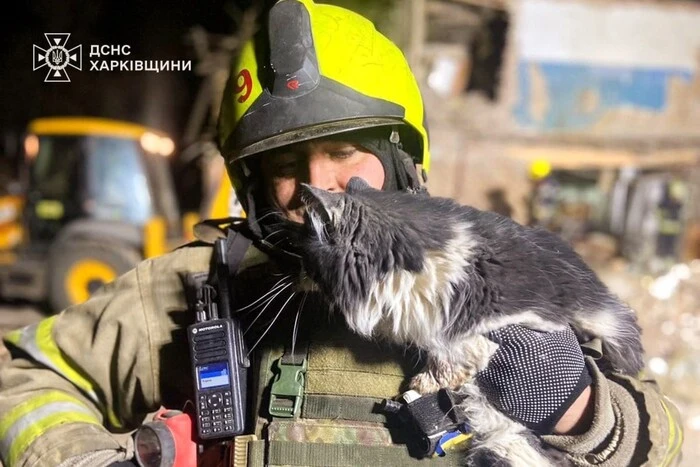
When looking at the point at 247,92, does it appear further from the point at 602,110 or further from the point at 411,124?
the point at 602,110

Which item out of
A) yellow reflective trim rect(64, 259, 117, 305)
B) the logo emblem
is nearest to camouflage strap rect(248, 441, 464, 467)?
the logo emblem

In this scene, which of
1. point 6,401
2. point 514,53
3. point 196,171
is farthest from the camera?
point 514,53

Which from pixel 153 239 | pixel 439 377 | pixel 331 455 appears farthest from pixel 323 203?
pixel 153 239

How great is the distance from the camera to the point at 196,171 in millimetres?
12672

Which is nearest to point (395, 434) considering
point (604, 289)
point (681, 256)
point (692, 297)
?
point (604, 289)

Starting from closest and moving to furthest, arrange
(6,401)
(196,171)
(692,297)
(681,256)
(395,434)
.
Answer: (395,434), (6,401), (692,297), (681,256), (196,171)

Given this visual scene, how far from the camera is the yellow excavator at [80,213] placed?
725 centimetres

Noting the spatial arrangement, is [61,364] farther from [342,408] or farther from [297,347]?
[342,408]

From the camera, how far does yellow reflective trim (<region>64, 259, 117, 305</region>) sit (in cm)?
720

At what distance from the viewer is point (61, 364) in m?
2.04

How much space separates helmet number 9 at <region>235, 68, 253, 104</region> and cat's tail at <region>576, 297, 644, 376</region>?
1.03 meters

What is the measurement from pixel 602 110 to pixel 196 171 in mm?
8441

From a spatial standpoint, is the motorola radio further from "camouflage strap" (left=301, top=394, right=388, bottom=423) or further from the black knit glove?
the black knit glove

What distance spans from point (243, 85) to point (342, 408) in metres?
0.91
